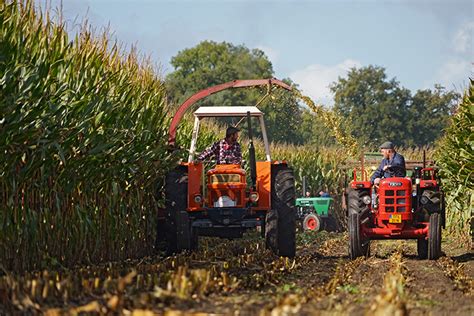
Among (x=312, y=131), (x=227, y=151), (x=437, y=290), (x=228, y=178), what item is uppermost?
(x=312, y=131)

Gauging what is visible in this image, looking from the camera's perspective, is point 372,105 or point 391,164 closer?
point 391,164

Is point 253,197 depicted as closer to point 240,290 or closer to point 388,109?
point 240,290

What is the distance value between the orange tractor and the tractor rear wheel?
1006cm

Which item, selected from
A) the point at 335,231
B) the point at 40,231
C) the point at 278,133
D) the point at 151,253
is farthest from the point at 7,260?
the point at 278,133

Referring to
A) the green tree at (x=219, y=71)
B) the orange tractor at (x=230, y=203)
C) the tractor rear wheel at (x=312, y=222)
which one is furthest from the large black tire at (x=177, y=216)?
the green tree at (x=219, y=71)

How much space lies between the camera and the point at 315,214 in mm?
22609

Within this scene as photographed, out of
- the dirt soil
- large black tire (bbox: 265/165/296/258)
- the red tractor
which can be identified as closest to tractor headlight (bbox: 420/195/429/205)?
the red tractor

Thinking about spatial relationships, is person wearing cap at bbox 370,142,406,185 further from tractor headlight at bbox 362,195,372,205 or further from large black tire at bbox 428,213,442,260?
large black tire at bbox 428,213,442,260

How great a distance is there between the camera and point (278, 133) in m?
51.1

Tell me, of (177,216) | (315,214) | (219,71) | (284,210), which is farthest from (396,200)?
(219,71)

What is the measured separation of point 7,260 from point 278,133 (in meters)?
42.8

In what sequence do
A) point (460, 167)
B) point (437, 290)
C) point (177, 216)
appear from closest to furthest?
point (437, 290) → point (177, 216) → point (460, 167)

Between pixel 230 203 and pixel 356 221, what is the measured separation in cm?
194

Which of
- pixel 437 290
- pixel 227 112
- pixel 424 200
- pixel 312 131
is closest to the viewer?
pixel 437 290
